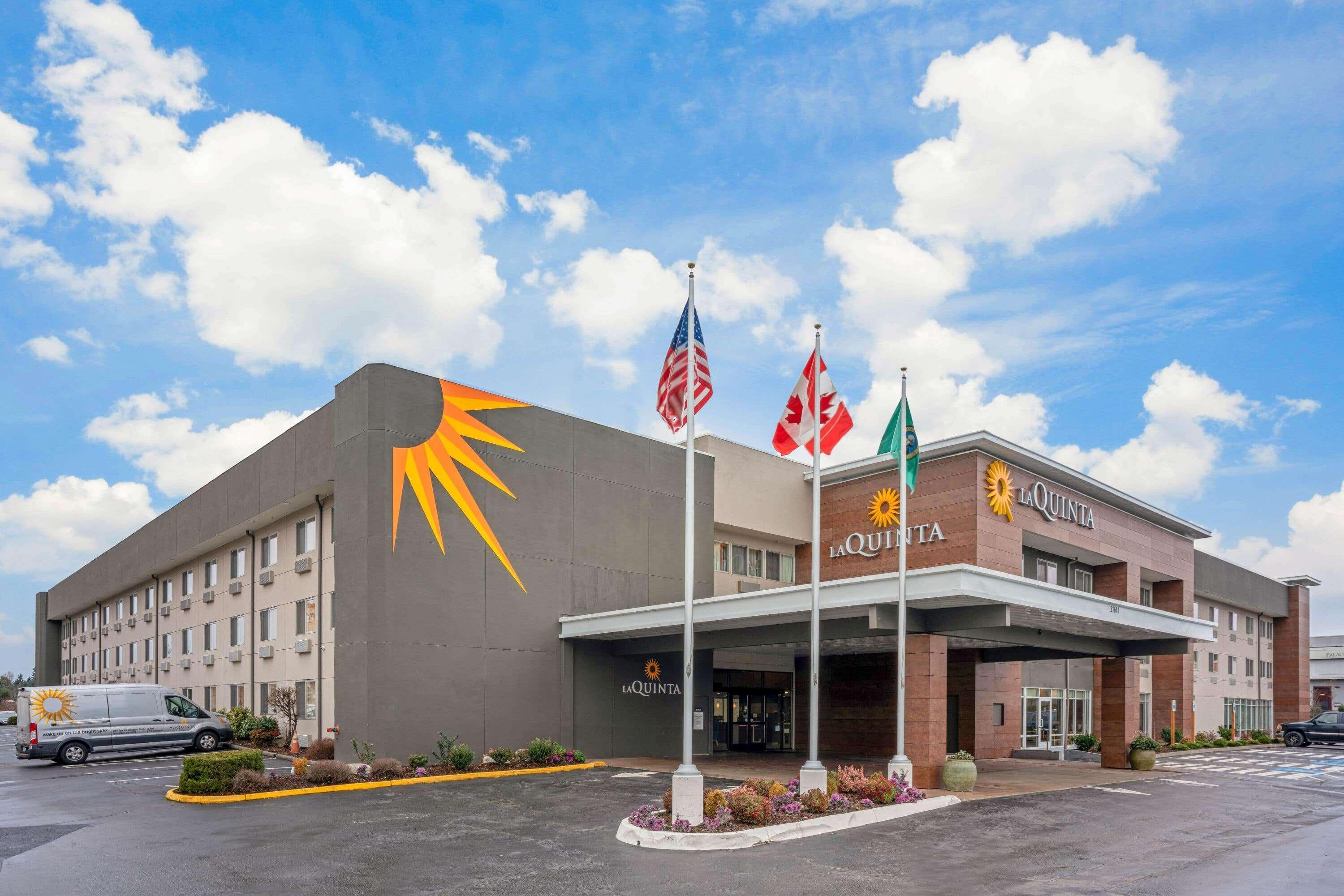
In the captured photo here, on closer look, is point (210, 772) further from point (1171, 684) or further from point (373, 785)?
point (1171, 684)

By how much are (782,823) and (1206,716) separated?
148 ft

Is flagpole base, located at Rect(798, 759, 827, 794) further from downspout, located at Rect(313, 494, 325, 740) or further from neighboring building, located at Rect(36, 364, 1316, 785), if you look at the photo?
downspout, located at Rect(313, 494, 325, 740)

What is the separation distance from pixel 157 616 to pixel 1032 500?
35734 millimetres

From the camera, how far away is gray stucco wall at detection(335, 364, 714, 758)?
24.9 m

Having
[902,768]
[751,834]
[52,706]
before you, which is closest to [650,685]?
[902,768]

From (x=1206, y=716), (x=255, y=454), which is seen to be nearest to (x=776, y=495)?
(x=255, y=454)

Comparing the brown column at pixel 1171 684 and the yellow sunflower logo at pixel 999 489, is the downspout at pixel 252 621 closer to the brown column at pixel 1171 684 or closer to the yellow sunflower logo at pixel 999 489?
the yellow sunflower logo at pixel 999 489

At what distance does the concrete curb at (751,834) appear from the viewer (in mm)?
15234

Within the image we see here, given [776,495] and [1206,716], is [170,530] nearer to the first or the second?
[776,495]

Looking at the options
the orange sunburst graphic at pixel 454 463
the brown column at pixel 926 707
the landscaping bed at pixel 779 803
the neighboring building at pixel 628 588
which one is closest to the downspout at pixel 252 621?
the neighboring building at pixel 628 588

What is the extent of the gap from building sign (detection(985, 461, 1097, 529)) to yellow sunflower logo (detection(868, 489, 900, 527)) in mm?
3328

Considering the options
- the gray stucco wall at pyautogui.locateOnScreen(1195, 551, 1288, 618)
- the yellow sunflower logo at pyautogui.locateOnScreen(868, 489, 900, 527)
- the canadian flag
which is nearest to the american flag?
the canadian flag

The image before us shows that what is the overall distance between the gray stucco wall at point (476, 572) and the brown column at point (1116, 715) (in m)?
13.5

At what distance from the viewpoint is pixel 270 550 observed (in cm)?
3406
